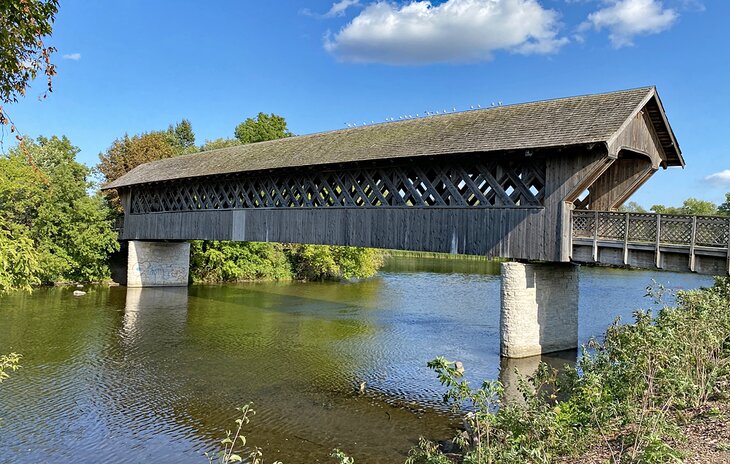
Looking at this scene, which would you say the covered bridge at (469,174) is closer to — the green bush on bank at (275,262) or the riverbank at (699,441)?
the riverbank at (699,441)

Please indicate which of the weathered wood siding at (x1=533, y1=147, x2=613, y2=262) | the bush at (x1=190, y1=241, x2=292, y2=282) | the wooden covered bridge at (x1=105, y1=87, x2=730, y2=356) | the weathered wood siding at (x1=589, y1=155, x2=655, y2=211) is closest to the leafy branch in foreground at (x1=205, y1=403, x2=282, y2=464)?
the wooden covered bridge at (x1=105, y1=87, x2=730, y2=356)

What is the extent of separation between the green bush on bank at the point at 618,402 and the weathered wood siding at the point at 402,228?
4.71 metres

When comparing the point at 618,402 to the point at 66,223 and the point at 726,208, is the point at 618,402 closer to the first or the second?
the point at 66,223

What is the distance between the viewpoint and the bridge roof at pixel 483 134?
11359 mm

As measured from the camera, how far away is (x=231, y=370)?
11930 millimetres

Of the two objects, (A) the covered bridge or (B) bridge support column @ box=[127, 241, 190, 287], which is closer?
(A) the covered bridge

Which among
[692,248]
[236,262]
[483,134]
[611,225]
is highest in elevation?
[483,134]

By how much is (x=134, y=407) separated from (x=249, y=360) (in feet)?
11.8

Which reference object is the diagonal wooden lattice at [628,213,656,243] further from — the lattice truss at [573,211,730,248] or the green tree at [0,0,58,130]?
the green tree at [0,0,58,130]

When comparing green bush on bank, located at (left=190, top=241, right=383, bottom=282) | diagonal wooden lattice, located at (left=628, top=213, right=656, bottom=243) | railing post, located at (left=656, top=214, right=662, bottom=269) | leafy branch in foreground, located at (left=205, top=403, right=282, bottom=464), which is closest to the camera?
leafy branch in foreground, located at (left=205, top=403, right=282, bottom=464)

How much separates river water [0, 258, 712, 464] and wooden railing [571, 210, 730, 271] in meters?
3.23

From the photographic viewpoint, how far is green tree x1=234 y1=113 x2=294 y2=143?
4188 cm

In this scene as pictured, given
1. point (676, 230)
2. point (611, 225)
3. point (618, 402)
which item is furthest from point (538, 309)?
point (618, 402)

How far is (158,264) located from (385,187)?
16271 mm
